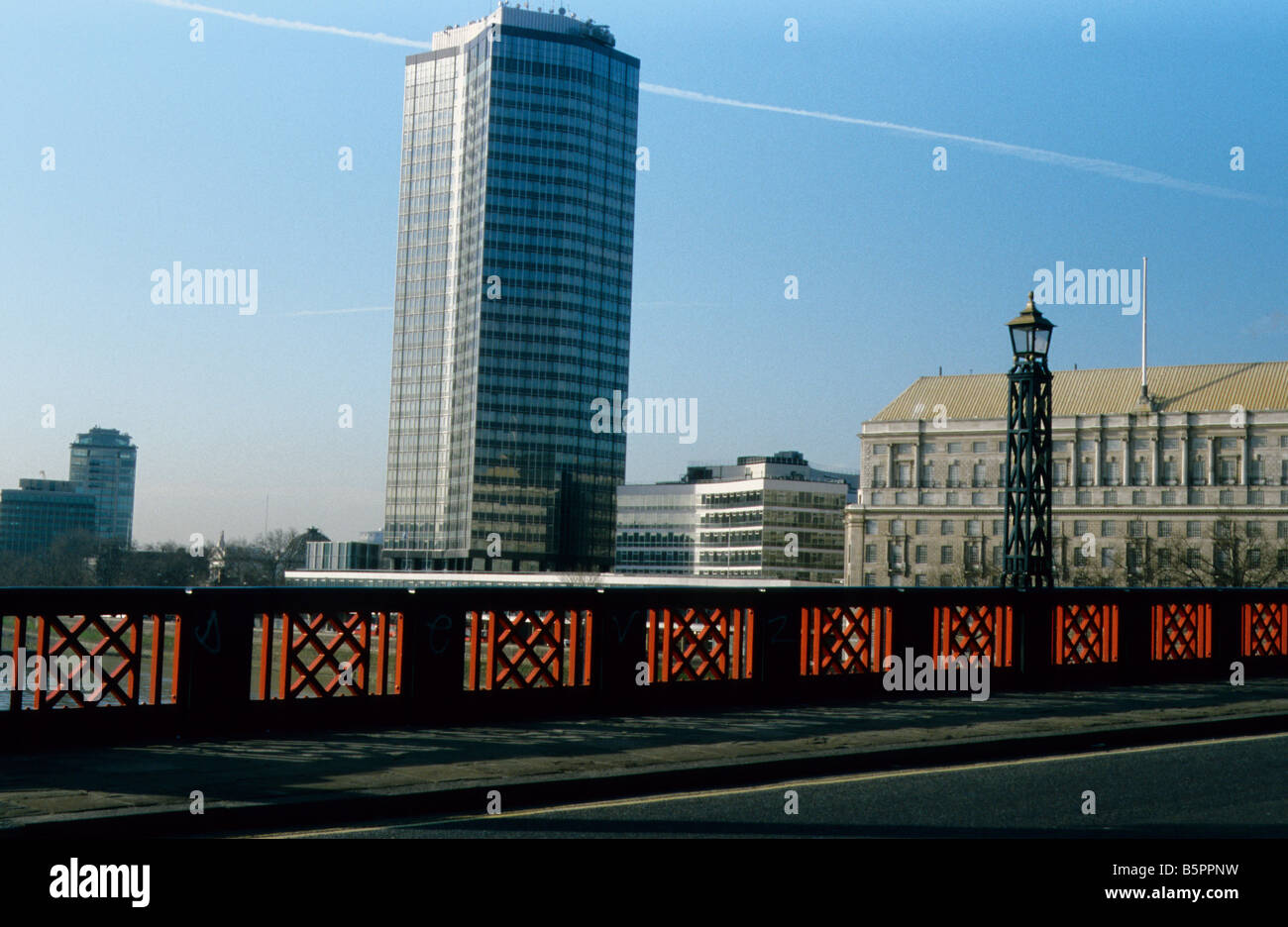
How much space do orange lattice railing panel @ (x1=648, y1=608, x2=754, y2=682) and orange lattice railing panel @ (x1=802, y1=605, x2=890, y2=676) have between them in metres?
0.89

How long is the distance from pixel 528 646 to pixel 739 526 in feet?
494

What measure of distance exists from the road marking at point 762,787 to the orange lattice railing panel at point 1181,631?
573 cm

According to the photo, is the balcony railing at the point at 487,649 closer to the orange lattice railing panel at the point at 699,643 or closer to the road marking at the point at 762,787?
the orange lattice railing panel at the point at 699,643

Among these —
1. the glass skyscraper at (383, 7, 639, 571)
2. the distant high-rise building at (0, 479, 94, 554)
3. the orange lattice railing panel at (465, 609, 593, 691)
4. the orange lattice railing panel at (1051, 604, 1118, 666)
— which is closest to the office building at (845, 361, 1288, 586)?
the glass skyscraper at (383, 7, 639, 571)

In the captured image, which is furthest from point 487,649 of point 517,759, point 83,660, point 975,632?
point 975,632

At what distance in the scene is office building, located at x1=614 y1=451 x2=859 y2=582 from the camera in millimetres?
159375

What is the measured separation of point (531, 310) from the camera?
16825 centimetres

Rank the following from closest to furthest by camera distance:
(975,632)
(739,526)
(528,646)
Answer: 1. (528,646)
2. (975,632)
3. (739,526)

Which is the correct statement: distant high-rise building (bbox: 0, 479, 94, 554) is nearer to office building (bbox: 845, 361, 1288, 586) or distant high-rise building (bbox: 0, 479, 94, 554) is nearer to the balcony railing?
office building (bbox: 845, 361, 1288, 586)

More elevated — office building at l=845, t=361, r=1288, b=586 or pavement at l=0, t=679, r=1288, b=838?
office building at l=845, t=361, r=1288, b=586

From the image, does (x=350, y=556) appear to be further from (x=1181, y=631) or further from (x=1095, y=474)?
(x=1181, y=631)
